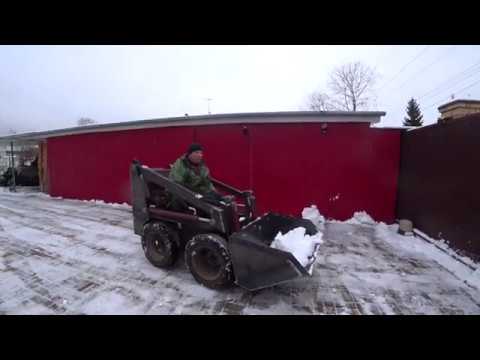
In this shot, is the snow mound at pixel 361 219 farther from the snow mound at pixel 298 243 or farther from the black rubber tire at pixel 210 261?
the black rubber tire at pixel 210 261

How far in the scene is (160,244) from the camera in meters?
3.45

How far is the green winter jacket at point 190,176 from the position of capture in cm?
334

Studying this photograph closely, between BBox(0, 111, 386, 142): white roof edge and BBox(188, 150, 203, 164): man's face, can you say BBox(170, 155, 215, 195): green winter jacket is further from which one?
BBox(0, 111, 386, 142): white roof edge

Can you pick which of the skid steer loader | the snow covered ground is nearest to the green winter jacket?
the skid steer loader

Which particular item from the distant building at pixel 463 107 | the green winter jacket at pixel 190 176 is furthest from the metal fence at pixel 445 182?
the green winter jacket at pixel 190 176

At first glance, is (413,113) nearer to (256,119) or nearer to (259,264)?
(256,119)

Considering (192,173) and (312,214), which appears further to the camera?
(312,214)

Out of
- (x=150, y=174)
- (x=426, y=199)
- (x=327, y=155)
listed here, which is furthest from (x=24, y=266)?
(x=426, y=199)

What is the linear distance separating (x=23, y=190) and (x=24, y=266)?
35.1 feet

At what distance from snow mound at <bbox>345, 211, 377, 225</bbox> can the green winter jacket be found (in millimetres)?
4068

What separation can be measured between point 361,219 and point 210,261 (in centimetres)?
445

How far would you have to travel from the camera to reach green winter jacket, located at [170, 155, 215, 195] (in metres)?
3.34

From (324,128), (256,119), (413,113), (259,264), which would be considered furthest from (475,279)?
(413,113)

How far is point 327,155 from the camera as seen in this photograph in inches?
231
